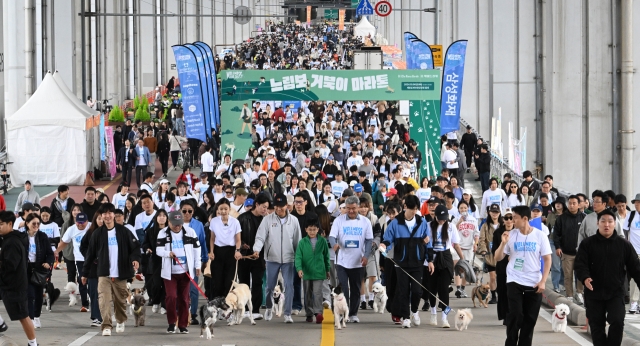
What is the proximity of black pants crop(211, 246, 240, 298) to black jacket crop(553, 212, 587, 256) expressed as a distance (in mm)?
4654

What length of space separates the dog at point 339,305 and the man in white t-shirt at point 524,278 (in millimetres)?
2905

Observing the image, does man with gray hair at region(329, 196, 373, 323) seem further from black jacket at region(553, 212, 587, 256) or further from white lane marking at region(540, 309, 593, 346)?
black jacket at region(553, 212, 587, 256)

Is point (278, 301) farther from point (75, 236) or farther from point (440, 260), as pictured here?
point (75, 236)

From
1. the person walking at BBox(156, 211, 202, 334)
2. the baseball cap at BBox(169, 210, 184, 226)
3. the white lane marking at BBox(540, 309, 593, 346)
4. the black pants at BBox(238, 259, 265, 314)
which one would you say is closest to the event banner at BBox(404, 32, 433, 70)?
the black pants at BBox(238, 259, 265, 314)

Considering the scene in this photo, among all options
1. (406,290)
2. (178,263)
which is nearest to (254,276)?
(178,263)

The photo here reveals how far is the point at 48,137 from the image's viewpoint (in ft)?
105

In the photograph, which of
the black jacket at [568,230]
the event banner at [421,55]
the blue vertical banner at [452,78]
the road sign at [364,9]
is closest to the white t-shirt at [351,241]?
the black jacket at [568,230]

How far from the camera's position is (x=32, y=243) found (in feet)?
47.5

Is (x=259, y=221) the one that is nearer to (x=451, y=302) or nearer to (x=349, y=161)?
(x=451, y=302)

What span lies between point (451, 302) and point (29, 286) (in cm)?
606

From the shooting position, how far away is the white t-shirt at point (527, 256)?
1148cm

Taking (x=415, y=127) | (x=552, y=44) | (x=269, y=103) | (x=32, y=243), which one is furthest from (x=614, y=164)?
(x=269, y=103)

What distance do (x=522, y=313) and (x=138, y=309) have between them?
5.16 meters

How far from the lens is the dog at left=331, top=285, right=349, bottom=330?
1397 cm
